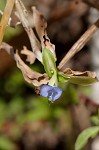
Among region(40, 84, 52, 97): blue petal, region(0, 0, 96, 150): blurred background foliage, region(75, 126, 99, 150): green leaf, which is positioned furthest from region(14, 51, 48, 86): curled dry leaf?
region(0, 0, 96, 150): blurred background foliage

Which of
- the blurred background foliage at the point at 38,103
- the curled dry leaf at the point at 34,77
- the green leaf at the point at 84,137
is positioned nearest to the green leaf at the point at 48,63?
the curled dry leaf at the point at 34,77

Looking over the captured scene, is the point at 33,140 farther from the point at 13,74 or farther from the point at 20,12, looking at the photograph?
the point at 20,12

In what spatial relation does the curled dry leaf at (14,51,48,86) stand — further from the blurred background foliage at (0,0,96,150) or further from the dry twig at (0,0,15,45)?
the blurred background foliage at (0,0,96,150)

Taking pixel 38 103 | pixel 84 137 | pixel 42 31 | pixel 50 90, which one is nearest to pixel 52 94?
pixel 50 90

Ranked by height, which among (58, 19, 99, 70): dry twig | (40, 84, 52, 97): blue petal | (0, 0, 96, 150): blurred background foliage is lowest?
(0, 0, 96, 150): blurred background foliage

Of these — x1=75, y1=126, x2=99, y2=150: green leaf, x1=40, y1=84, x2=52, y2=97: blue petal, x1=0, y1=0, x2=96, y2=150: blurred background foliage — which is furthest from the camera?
x1=0, y1=0, x2=96, y2=150: blurred background foliage

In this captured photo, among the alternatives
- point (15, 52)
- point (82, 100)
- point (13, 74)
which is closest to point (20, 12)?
point (15, 52)

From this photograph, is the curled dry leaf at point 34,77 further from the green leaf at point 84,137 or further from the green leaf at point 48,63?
the green leaf at point 84,137

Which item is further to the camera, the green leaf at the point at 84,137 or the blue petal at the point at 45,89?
the green leaf at the point at 84,137
